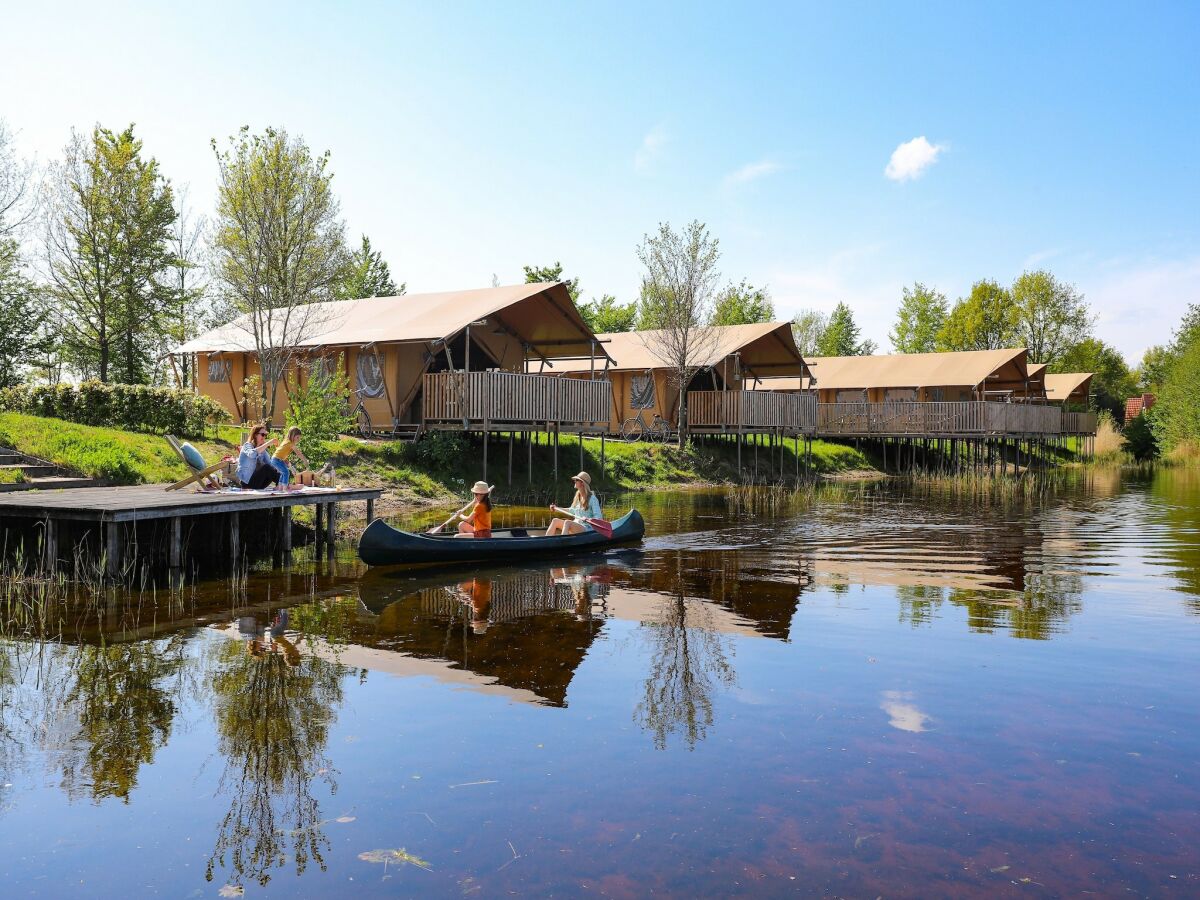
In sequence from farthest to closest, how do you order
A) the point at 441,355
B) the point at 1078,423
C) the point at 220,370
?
the point at 1078,423
the point at 220,370
the point at 441,355

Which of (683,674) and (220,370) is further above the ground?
(220,370)

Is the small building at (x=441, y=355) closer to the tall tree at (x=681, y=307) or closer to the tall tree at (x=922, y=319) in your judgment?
the tall tree at (x=681, y=307)

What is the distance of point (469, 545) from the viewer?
49.6ft

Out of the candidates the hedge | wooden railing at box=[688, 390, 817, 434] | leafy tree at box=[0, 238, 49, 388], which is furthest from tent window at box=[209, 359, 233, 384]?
wooden railing at box=[688, 390, 817, 434]

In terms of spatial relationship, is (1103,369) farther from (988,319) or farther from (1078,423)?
(1078,423)

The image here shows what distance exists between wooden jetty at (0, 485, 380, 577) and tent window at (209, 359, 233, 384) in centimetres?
1600

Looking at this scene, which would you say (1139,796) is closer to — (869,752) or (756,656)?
(869,752)

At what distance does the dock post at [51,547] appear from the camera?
13.5 m

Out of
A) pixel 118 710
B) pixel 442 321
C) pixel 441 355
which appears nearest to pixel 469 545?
pixel 118 710

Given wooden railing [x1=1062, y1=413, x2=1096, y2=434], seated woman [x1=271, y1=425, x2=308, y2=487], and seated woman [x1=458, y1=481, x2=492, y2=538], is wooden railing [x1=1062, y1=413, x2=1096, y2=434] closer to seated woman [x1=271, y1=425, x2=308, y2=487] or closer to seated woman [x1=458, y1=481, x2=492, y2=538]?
seated woman [x1=458, y1=481, x2=492, y2=538]

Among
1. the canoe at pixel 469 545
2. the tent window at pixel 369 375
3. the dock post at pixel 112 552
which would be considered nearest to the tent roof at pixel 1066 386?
the tent window at pixel 369 375

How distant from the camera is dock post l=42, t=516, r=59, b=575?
13.5 m

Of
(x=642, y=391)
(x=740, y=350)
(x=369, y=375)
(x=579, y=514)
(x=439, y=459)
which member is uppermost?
(x=740, y=350)

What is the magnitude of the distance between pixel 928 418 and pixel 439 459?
85.2ft
